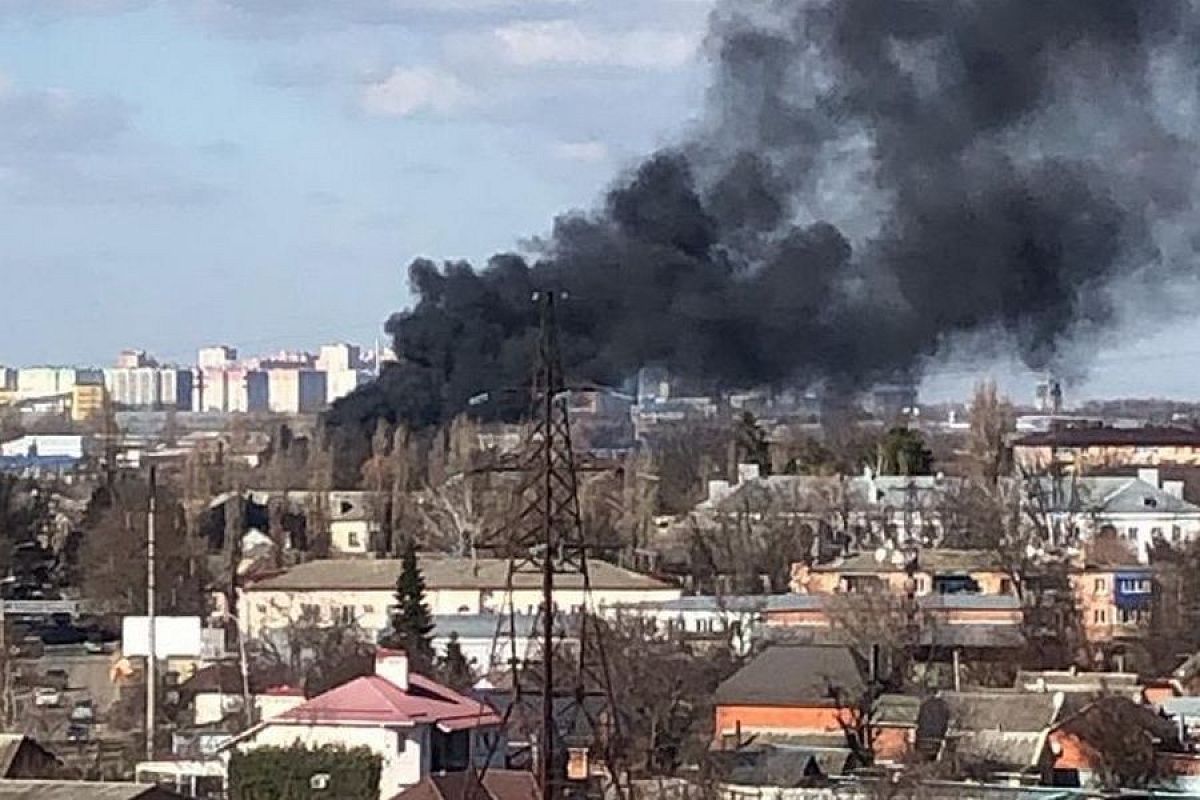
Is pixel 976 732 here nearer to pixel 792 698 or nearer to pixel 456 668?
pixel 792 698

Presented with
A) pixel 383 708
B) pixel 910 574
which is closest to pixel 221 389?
pixel 910 574

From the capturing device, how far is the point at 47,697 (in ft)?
70.4

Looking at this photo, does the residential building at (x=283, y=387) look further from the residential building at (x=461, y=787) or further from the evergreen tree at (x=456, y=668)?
the residential building at (x=461, y=787)

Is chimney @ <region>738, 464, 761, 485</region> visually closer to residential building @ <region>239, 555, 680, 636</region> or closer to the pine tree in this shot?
residential building @ <region>239, 555, 680, 636</region>

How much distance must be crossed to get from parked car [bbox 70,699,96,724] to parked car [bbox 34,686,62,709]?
0.16 m

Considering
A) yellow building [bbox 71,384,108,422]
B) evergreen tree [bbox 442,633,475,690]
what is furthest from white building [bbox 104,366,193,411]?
evergreen tree [bbox 442,633,475,690]

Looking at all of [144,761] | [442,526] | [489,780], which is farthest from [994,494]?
[489,780]

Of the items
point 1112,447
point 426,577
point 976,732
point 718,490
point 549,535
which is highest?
point 1112,447

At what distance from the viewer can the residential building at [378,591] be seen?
27.2 meters

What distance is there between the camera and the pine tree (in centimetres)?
2216

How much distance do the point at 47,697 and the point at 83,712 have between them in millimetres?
679

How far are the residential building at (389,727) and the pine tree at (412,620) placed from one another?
5199 mm

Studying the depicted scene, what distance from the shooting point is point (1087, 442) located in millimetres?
52688

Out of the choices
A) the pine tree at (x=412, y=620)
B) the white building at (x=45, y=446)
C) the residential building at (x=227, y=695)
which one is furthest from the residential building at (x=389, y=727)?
the white building at (x=45, y=446)
